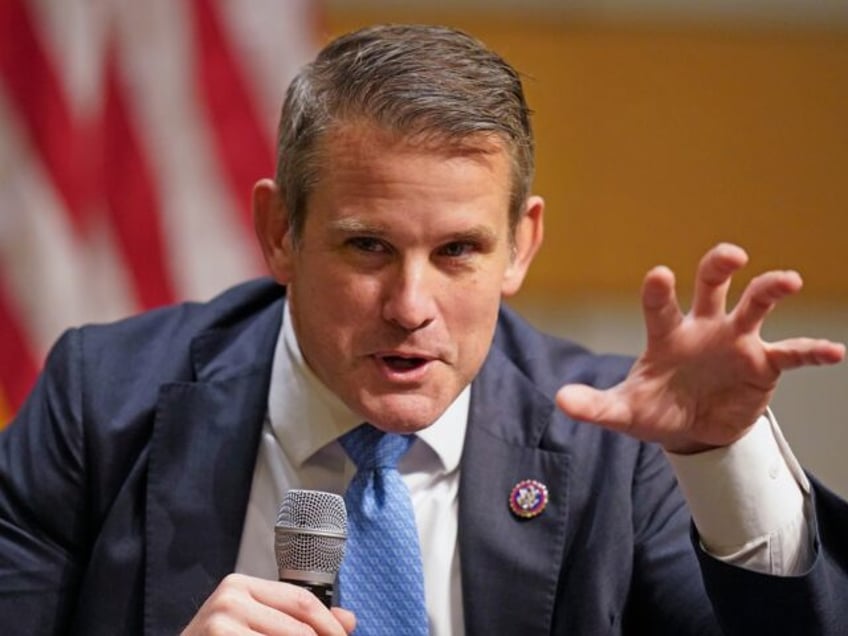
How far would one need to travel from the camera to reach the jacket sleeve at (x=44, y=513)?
2.26m

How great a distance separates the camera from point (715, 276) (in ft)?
5.82

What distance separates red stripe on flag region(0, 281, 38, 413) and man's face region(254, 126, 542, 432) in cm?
166

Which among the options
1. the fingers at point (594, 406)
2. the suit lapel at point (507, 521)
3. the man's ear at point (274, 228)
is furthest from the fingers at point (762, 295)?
the man's ear at point (274, 228)

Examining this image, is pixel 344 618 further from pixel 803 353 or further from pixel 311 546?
pixel 803 353

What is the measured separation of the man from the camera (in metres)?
1.97

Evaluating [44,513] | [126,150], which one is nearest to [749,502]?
[44,513]

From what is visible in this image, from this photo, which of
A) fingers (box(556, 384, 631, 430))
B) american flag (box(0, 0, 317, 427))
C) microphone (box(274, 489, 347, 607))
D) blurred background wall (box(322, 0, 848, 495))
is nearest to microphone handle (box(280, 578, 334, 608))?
microphone (box(274, 489, 347, 607))

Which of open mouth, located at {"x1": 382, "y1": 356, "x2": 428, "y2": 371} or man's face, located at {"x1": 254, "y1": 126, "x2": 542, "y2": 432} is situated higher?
man's face, located at {"x1": 254, "y1": 126, "x2": 542, "y2": 432}

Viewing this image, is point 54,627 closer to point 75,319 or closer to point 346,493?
point 346,493

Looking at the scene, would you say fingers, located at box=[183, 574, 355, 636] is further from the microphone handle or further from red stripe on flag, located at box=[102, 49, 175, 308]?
red stripe on flag, located at box=[102, 49, 175, 308]

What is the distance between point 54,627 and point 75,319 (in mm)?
1524

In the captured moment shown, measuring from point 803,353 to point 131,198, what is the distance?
2.29 meters

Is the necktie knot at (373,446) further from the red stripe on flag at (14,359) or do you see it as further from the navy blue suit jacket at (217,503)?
the red stripe on flag at (14,359)

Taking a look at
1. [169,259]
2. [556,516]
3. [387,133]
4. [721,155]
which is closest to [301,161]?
[387,133]
